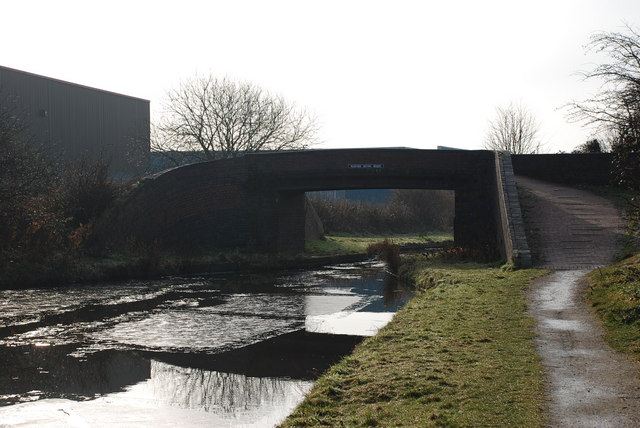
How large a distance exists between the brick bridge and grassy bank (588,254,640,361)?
12426mm

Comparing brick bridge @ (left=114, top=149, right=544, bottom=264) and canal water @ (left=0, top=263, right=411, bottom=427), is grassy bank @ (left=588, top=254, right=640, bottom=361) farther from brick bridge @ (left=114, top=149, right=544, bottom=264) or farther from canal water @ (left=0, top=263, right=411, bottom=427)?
brick bridge @ (left=114, top=149, right=544, bottom=264)

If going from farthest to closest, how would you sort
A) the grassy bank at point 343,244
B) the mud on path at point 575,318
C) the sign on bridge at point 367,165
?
the grassy bank at point 343,244, the sign on bridge at point 367,165, the mud on path at point 575,318

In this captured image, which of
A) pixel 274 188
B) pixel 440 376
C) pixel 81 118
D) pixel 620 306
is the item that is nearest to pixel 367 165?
pixel 274 188

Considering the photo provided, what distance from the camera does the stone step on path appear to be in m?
17.3

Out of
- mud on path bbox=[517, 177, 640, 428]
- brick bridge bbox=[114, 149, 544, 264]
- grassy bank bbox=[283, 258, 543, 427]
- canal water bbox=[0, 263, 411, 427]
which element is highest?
brick bridge bbox=[114, 149, 544, 264]

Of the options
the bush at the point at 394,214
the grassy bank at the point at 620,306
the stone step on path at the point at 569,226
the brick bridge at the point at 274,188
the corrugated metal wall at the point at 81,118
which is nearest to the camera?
the grassy bank at the point at 620,306

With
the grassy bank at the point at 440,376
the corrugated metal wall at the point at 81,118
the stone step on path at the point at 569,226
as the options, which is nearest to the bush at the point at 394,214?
the corrugated metal wall at the point at 81,118

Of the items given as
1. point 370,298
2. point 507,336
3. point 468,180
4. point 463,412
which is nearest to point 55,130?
point 468,180

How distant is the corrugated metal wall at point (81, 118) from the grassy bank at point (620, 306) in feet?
82.3

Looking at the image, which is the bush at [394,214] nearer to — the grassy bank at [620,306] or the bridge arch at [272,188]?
the bridge arch at [272,188]

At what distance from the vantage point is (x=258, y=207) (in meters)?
29.5

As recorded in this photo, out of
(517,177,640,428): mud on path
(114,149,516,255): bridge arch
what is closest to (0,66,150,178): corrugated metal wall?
(114,149,516,255): bridge arch

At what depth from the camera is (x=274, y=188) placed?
29.3 meters

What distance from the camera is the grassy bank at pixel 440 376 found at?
19.4 ft
